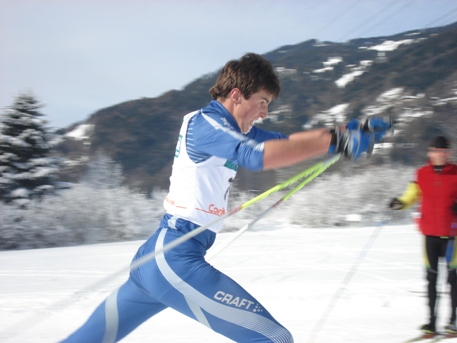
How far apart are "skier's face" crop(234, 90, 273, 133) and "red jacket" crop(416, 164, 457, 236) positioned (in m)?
A: 2.06

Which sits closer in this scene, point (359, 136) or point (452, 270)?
point (359, 136)

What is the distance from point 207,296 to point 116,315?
37 cm

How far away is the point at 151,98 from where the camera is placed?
7538cm

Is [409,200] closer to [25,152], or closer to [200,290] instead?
[200,290]

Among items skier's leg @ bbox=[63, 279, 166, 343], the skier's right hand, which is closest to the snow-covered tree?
the skier's right hand

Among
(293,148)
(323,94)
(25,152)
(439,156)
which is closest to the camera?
(293,148)

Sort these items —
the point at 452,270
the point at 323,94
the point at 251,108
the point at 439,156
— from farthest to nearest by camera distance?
the point at 323,94 < the point at 452,270 < the point at 439,156 < the point at 251,108

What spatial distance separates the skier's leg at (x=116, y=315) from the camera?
1.60 meters

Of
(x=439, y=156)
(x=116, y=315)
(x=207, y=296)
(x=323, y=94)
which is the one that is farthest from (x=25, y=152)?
(x=323, y=94)

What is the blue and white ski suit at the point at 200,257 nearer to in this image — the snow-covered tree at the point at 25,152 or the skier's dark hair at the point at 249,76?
the skier's dark hair at the point at 249,76

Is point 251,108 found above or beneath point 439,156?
above

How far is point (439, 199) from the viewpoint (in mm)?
3211

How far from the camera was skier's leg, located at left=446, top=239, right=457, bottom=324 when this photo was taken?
10.8ft

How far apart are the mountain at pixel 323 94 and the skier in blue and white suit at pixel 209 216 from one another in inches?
1554
